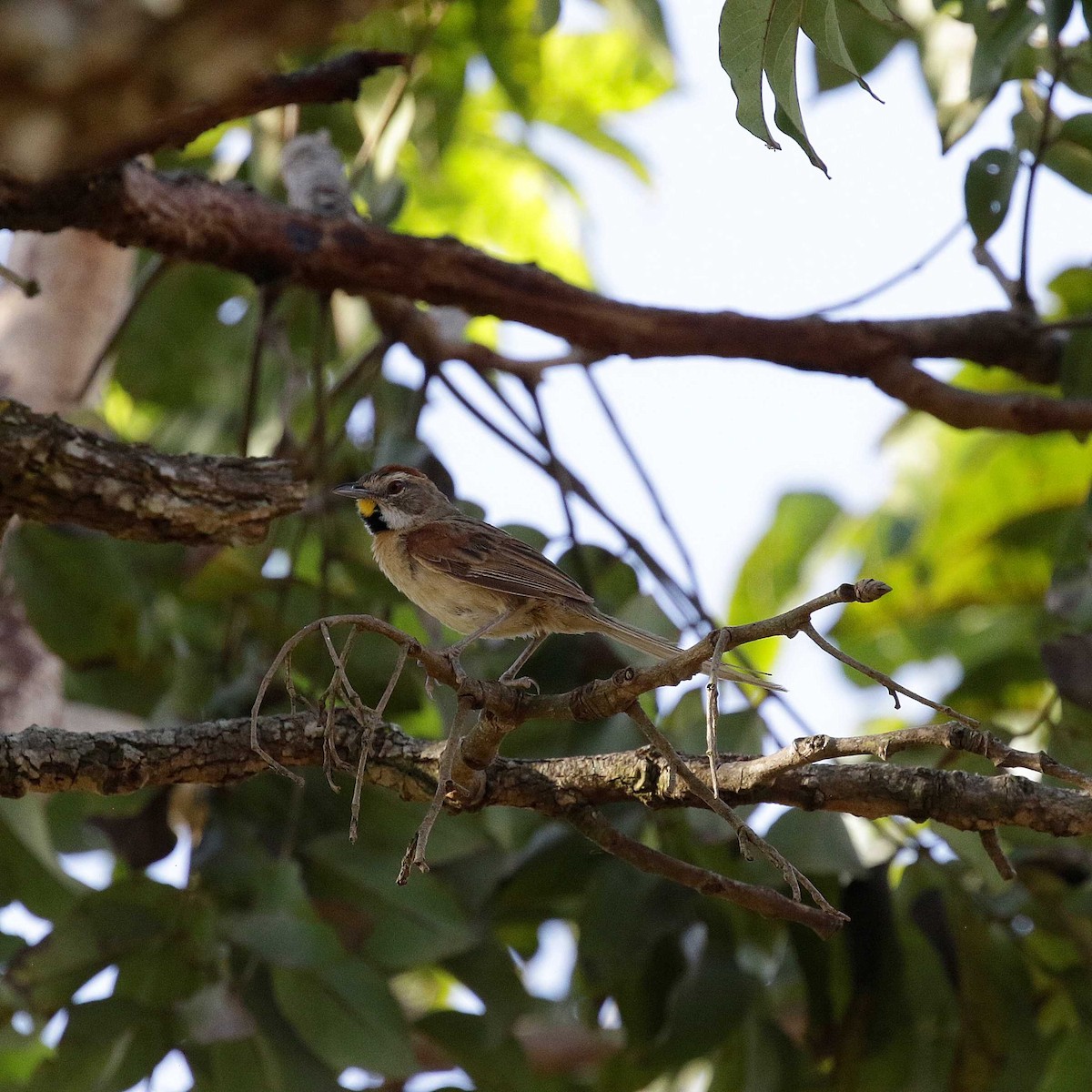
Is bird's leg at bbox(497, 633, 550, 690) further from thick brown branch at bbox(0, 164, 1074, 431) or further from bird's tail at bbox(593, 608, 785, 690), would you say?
thick brown branch at bbox(0, 164, 1074, 431)

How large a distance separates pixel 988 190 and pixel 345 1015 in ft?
11.2

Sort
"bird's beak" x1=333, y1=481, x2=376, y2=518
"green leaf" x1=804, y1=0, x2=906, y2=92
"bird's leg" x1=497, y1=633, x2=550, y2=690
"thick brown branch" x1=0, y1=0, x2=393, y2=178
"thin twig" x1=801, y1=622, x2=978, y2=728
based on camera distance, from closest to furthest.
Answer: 1. "thick brown branch" x1=0, y1=0, x2=393, y2=178
2. "thin twig" x1=801, y1=622, x2=978, y2=728
3. "bird's leg" x1=497, y1=633, x2=550, y2=690
4. "bird's beak" x1=333, y1=481, x2=376, y2=518
5. "green leaf" x1=804, y1=0, x2=906, y2=92

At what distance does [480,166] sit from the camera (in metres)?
10.5

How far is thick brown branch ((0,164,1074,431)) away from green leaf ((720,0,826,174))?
231cm

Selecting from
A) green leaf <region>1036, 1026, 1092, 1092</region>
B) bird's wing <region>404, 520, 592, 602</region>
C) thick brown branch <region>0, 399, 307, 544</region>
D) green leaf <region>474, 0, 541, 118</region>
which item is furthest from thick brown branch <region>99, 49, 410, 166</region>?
green leaf <region>1036, 1026, 1092, 1092</region>

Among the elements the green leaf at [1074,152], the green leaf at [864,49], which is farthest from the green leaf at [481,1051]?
the green leaf at [864,49]

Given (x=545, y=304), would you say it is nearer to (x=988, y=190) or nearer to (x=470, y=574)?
(x=470, y=574)

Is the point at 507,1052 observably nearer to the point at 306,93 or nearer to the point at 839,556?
the point at 306,93

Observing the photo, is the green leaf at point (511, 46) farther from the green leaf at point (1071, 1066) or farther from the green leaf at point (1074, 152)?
the green leaf at point (1071, 1066)

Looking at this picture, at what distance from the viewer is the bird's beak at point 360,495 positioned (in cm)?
527

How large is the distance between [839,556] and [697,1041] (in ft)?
15.7

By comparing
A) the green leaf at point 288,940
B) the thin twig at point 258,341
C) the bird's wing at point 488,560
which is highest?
the thin twig at point 258,341

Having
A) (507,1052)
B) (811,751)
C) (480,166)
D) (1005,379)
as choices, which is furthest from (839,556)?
(811,751)

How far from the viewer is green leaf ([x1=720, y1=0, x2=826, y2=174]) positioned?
2.65 m
